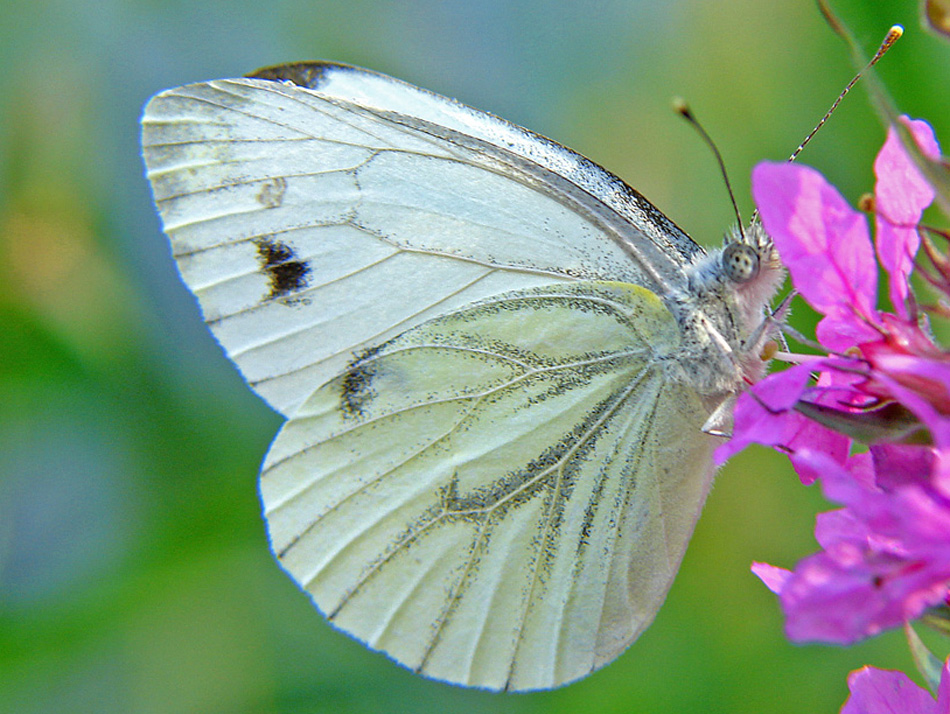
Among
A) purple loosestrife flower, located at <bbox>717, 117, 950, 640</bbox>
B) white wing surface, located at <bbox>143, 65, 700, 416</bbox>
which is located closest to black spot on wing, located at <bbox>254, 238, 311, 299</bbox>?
white wing surface, located at <bbox>143, 65, 700, 416</bbox>

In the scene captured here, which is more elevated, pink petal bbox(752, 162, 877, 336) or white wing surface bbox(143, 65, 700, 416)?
white wing surface bbox(143, 65, 700, 416)

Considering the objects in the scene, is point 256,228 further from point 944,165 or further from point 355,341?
point 944,165

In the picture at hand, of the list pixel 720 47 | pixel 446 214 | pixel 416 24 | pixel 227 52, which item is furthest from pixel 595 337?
pixel 227 52

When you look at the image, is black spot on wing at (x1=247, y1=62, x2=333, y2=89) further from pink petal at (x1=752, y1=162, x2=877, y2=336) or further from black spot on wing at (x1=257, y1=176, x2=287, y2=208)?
pink petal at (x1=752, y1=162, x2=877, y2=336)

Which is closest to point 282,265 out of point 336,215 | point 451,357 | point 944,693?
point 336,215

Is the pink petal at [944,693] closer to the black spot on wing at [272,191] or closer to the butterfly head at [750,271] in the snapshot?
the butterfly head at [750,271]

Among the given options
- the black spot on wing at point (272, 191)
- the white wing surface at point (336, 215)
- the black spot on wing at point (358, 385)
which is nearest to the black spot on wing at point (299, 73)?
the white wing surface at point (336, 215)

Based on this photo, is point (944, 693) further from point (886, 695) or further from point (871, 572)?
point (871, 572)
